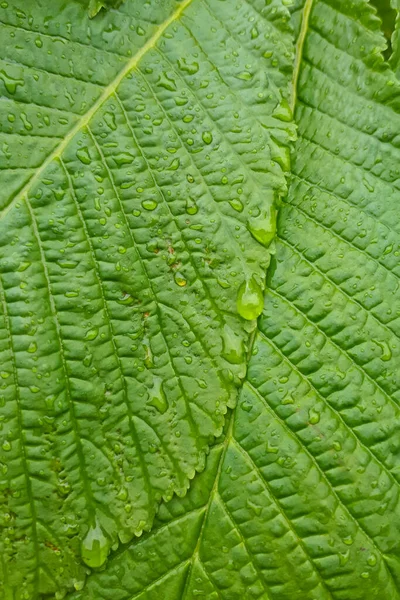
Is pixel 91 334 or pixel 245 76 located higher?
pixel 245 76

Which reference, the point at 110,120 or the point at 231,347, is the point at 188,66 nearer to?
the point at 110,120

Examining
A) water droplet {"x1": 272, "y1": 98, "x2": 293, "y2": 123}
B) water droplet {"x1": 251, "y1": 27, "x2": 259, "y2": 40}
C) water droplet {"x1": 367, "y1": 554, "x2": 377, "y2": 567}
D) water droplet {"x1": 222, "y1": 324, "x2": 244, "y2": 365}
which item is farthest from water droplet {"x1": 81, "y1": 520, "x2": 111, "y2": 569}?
water droplet {"x1": 251, "y1": 27, "x2": 259, "y2": 40}

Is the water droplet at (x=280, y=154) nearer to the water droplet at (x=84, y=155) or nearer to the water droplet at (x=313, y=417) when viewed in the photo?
the water droplet at (x=84, y=155)

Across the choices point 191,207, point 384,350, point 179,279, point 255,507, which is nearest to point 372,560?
point 255,507

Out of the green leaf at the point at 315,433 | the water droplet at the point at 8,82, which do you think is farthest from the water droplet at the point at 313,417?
the water droplet at the point at 8,82

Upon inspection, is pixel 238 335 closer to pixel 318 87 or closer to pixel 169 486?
pixel 169 486

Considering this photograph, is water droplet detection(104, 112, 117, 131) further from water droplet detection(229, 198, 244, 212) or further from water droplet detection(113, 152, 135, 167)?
water droplet detection(229, 198, 244, 212)

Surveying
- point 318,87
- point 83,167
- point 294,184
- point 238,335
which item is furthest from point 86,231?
point 318,87
